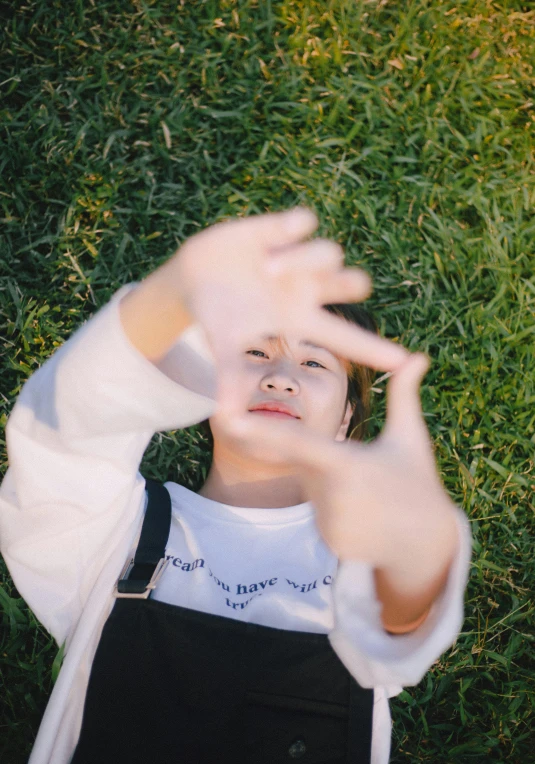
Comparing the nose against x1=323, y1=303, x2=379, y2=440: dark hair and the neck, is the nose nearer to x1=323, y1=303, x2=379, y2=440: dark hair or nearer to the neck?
the neck

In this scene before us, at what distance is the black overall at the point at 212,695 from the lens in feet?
3.86

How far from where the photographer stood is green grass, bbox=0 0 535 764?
5.74ft

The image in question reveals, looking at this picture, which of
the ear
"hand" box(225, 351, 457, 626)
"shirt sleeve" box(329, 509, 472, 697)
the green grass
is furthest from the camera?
the green grass

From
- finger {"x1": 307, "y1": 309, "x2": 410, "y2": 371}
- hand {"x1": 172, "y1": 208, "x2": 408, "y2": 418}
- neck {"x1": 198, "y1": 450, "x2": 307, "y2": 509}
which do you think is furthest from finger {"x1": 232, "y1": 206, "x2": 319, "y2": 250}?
neck {"x1": 198, "y1": 450, "x2": 307, "y2": 509}

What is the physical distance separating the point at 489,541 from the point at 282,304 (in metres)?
1.12

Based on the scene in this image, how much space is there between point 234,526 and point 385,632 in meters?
0.50

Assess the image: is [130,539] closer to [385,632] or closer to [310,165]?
[385,632]

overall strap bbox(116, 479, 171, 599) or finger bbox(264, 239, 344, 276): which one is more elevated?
finger bbox(264, 239, 344, 276)

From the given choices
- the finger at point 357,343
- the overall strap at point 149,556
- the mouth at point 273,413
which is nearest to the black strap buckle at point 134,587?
the overall strap at point 149,556

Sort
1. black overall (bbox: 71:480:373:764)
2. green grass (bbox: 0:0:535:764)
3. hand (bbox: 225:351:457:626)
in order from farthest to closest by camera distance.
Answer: green grass (bbox: 0:0:535:764)
black overall (bbox: 71:480:373:764)
hand (bbox: 225:351:457:626)

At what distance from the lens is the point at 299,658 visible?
1.21m

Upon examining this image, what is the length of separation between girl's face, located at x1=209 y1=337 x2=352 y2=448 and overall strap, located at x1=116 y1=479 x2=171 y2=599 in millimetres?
207

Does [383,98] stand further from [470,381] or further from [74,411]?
[74,411]

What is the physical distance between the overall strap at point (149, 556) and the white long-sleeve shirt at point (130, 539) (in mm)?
24
